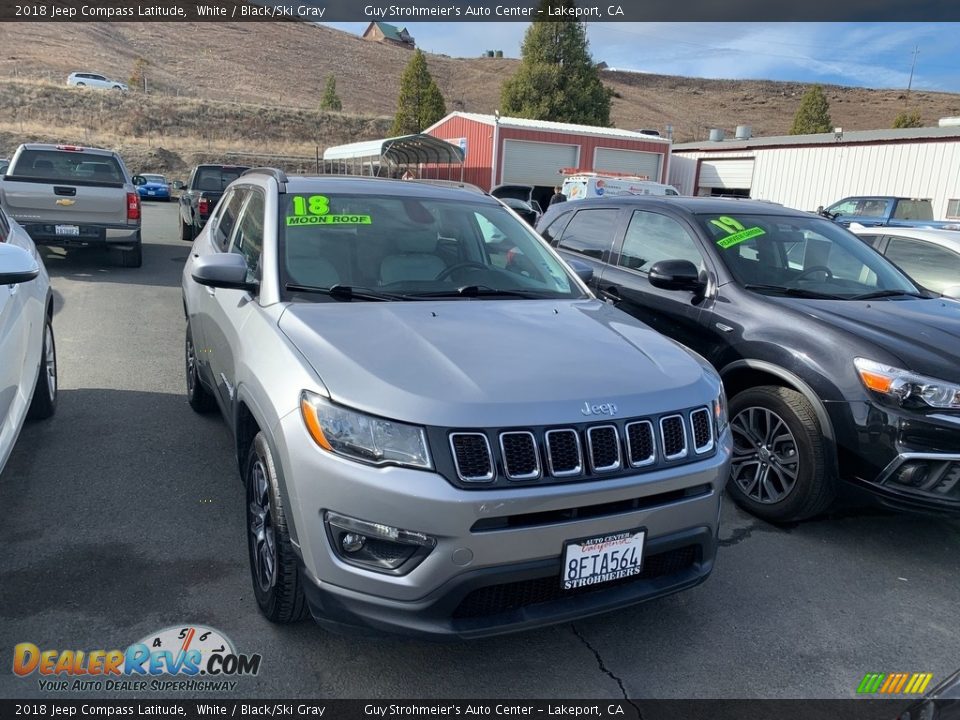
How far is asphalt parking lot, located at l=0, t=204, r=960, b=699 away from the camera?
8.85 feet

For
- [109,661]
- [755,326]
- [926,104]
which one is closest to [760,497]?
[755,326]

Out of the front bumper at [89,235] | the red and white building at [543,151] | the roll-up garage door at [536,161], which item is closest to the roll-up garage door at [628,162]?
the red and white building at [543,151]

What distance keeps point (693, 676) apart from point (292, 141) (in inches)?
2052

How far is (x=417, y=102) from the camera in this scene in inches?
1892

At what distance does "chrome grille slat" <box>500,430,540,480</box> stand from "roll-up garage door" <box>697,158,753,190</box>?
2884 centimetres

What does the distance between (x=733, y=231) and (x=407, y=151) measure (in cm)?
2412

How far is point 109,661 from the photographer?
2643 millimetres

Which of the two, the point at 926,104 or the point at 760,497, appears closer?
the point at 760,497

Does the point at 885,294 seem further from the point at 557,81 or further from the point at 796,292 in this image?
the point at 557,81

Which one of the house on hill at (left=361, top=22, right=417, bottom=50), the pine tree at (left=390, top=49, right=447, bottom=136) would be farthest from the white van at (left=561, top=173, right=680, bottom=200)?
the house on hill at (left=361, top=22, right=417, bottom=50)

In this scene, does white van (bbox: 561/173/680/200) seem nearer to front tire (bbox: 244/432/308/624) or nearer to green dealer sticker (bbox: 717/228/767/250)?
green dealer sticker (bbox: 717/228/767/250)

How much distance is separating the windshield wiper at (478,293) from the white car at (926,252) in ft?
14.5

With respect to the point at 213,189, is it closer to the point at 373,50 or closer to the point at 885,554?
the point at 885,554

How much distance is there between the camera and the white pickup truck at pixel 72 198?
10.5 m
